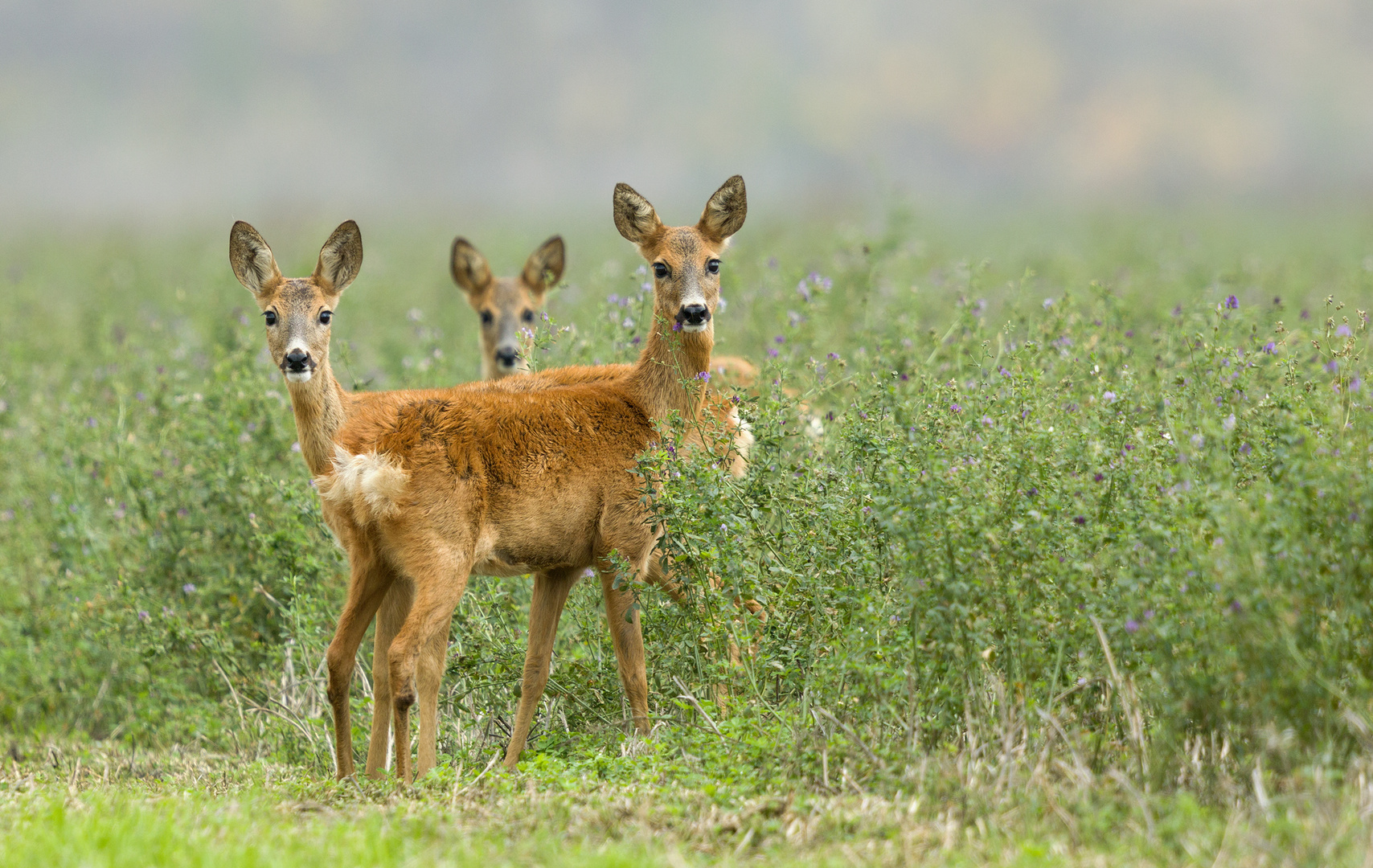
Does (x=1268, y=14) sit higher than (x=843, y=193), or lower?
higher

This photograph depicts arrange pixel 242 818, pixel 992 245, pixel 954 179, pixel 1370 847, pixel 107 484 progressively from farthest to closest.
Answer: pixel 954 179, pixel 992 245, pixel 107 484, pixel 242 818, pixel 1370 847

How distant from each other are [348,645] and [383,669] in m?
0.21

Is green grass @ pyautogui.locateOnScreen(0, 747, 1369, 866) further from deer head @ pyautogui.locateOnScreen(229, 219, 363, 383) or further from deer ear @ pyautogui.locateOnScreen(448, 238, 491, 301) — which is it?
deer ear @ pyautogui.locateOnScreen(448, 238, 491, 301)

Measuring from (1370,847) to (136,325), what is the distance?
14.7 m

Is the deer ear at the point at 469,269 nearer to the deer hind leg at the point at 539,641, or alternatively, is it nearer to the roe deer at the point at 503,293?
the roe deer at the point at 503,293

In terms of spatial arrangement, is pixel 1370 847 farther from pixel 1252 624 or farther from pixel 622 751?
pixel 622 751

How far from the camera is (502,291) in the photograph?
448 inches

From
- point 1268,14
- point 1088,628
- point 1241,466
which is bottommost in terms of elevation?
point 1088,628

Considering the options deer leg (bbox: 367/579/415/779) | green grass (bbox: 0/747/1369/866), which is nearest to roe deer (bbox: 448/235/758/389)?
deer leg (bbox: 367/579/415/779)

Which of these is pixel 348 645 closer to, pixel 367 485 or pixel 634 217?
pixel 367 485

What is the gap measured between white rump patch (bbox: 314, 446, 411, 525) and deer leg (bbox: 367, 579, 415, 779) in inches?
20.2

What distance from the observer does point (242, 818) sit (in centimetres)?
486

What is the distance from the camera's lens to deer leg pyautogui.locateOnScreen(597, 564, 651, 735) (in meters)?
6.37

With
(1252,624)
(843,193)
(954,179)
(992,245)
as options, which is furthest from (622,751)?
(954,179)
